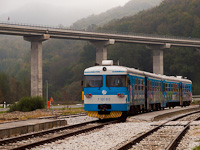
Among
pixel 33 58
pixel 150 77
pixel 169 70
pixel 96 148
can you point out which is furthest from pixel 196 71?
pixel 96 148

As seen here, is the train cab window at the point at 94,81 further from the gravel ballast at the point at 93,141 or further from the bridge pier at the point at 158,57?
the bridge pier at the point at 158,57

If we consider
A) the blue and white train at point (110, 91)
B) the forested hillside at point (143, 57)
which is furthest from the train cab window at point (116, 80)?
the forested hillside at point (143, 57)

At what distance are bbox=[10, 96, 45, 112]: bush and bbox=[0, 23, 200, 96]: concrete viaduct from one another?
26809 mm

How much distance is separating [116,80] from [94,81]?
1.23m

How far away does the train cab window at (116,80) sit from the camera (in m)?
23.0

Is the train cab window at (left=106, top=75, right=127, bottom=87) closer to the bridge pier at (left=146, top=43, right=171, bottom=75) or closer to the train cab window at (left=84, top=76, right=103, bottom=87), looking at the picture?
the train cab window at (left=84, top=76, right=103, bottom=87)

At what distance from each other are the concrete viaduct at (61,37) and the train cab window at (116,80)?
5141cm

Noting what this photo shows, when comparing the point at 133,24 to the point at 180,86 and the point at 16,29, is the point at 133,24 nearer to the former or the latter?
the point at 16,29

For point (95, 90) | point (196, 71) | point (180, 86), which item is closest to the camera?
point (95, 90)

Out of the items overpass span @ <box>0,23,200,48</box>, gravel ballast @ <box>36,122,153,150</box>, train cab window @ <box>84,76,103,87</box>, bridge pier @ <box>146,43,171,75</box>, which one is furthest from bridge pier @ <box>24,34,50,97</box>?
gravel ballast @ <box>36,122,153,150</box>

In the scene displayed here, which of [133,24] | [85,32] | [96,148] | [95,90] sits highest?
[133,24]

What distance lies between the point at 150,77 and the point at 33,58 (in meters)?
54.7

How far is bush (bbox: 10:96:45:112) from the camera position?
45.4 m

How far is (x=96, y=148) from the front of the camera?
12.3 m
